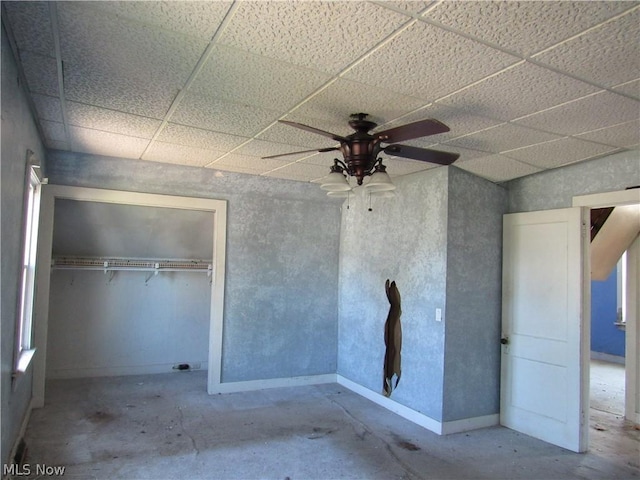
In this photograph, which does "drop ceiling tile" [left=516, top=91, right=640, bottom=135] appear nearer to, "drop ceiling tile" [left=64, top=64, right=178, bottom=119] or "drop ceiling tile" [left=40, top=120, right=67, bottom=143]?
"drop ceiling tile" [left=64, top=64, right=178, bottom=119]

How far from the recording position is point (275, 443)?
3.45 metres

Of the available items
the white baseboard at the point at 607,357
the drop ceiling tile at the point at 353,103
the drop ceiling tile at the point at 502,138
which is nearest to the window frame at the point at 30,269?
the drop ceiling tile at the point at 353,103

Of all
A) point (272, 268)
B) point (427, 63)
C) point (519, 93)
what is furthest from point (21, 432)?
point (519, 93)

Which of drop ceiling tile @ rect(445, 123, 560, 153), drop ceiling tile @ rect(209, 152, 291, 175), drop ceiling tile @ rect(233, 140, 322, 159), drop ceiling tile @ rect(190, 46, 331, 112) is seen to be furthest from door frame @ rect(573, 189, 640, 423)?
drop ceiling tile @ rect(190, 46, 331, 112)

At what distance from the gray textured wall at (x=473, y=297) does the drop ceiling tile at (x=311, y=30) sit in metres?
2.26

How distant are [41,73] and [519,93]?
100 inches

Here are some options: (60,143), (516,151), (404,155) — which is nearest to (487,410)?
(516,151)

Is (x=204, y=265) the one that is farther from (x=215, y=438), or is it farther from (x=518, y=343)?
(x=518, y=343)

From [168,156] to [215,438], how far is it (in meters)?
2.58

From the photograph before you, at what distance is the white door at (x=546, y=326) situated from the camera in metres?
3.54

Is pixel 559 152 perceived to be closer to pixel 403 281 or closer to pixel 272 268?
pixel 403 281

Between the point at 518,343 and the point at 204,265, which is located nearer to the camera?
the point at 518,343

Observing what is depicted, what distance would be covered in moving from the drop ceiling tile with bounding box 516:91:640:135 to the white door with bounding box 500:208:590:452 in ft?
3.74

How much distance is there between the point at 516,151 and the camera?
3312mm
